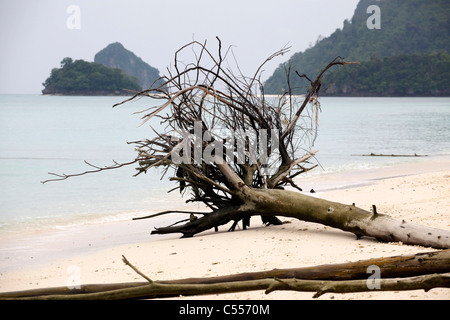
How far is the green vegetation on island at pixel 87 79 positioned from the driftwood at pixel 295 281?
394ft

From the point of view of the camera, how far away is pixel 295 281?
10.1 feet

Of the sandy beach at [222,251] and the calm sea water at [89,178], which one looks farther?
the calm sea water at [89,178]

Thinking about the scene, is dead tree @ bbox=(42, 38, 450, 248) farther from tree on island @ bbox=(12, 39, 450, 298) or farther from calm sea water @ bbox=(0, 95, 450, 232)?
calm sea water @ bbox=(0, 95, 450, 232)

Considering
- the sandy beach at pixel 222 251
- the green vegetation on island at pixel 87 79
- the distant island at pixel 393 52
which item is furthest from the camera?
the green vegetation on island at pixel 87 79

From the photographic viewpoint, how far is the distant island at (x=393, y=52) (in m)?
117

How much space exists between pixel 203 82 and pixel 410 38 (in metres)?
150

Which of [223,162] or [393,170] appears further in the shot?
[393,170]

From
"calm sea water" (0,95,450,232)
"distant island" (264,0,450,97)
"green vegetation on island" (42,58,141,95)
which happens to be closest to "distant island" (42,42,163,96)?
"green vegetation on island" (42,58,141,95)

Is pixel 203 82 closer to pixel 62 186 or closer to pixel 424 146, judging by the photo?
pixel 62 186

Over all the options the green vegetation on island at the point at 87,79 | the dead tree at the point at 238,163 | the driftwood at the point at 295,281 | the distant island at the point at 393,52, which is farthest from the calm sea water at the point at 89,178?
the green vegetation on island at the point at 87,79

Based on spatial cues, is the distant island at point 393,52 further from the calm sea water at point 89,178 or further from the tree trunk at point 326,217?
the tree trunk at point 326,217

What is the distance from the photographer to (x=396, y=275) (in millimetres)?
3490

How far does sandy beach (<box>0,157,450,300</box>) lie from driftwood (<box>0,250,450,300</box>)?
0.15 metres
